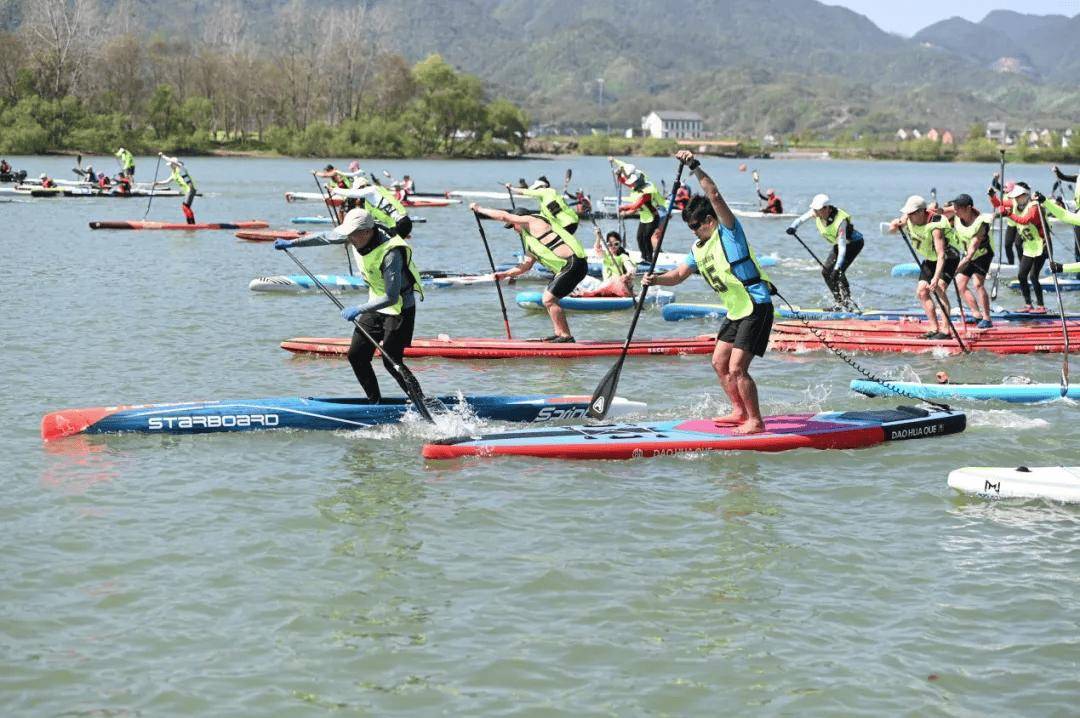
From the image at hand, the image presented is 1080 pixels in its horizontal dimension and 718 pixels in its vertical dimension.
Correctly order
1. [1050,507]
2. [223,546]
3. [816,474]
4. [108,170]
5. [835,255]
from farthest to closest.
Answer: [108,170] < [835,255] < [816,474] < [1050,507] < [223,546]

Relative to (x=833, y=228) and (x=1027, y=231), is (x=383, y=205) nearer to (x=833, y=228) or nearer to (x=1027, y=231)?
(x=833, y=228)

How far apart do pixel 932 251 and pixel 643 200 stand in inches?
285

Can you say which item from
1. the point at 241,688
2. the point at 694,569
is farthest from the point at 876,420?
the point at 241,688

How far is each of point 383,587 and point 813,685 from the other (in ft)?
10.3

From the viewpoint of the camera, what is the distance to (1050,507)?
433 inches

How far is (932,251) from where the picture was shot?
60.8 feet

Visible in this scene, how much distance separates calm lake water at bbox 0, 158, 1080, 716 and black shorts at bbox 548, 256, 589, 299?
162cm

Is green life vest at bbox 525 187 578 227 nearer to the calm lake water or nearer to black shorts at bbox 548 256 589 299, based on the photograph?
black shorts at bbox 548 256 589 299

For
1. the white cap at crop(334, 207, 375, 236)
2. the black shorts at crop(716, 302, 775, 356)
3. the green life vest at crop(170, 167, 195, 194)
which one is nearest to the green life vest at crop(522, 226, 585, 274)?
the white cap at crop(334, 207, 375, 236)

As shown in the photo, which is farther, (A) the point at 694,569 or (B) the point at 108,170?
(B) the point at 108,170

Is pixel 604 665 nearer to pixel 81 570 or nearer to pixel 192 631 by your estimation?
pixel 192 631

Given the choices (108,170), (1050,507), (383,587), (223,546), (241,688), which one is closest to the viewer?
(241,688)

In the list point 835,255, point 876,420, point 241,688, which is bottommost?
point 241,688

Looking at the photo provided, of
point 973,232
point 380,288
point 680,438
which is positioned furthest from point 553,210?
point 680,438
